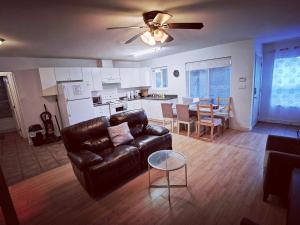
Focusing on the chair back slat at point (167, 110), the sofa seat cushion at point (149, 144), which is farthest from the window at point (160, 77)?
the sofa seat cushion at point (149, 144)

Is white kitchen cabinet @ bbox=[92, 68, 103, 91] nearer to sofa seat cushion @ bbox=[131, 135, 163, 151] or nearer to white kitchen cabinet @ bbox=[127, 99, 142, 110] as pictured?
white kitchen cabinet @ bbox=[127, 99, 142, 110]

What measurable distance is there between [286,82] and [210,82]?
202cm

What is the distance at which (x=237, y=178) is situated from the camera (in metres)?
2.52

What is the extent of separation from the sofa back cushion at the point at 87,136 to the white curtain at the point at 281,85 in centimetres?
494

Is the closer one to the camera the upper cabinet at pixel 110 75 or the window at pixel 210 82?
the window at pixel 210 82

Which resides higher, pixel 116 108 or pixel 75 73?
pixel 75 73

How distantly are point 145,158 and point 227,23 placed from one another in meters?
2.75

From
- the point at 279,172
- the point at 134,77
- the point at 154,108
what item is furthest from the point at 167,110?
the point at 279,172

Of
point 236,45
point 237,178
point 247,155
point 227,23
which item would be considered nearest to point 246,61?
point 236,45

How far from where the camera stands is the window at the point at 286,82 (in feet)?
14.2

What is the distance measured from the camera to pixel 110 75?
5.95 meters

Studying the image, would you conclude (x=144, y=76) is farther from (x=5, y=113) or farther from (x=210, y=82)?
(x=5, y=113)

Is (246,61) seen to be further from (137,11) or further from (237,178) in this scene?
(137,11)

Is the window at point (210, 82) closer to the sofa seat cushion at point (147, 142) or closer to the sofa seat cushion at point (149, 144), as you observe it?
the sofa seat cushion at point (149, 144)
